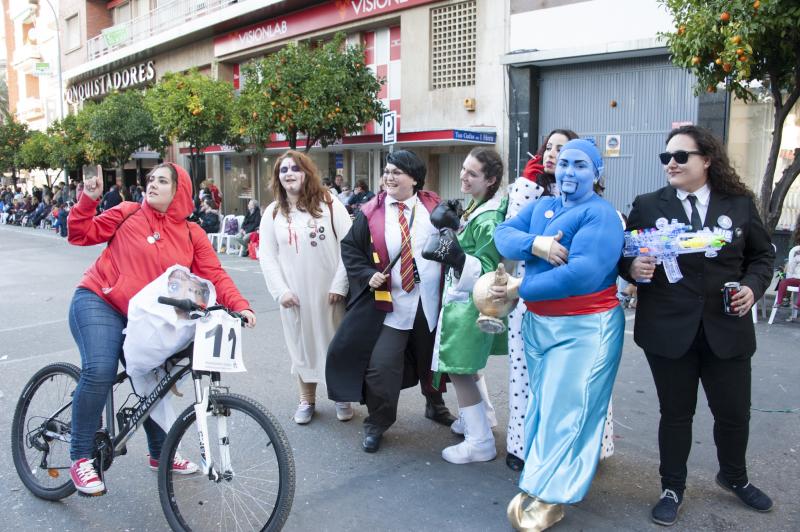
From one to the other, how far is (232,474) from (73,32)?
38.5 meters

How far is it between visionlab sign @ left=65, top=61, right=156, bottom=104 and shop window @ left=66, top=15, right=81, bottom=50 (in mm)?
1972

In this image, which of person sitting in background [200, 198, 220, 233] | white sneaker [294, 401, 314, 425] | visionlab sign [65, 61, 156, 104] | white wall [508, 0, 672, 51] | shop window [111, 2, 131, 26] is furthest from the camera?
shop window [111, 2, 131, 26]

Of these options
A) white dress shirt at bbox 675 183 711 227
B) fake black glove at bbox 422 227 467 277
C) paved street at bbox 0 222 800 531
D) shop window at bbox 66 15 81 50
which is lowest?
paved street at bbox 0 222 800 531

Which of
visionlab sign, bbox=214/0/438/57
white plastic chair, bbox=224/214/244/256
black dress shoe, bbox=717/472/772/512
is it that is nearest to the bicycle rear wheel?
black dress shoe, bbox=717/472/772/512

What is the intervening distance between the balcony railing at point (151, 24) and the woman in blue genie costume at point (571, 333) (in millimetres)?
23172

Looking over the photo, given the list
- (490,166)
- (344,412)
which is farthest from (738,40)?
(344,412)

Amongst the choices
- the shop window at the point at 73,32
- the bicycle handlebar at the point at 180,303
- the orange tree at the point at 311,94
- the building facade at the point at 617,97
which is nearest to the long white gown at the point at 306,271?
the bicycle handlebar at the point at 180,303

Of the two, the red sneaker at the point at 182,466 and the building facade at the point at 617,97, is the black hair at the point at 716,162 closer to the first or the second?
the red sneaker at the point at 182,466

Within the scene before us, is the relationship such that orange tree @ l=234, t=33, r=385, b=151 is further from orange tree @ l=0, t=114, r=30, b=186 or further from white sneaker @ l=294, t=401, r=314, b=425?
orange tree @ l=0, t=114, r=30, b=186

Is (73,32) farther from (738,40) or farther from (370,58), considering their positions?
(738,40)

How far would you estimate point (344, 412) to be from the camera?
5020 mm

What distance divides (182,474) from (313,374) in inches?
66.8

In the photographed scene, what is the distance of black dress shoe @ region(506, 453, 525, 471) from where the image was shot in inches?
161

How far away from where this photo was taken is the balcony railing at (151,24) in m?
26.0
